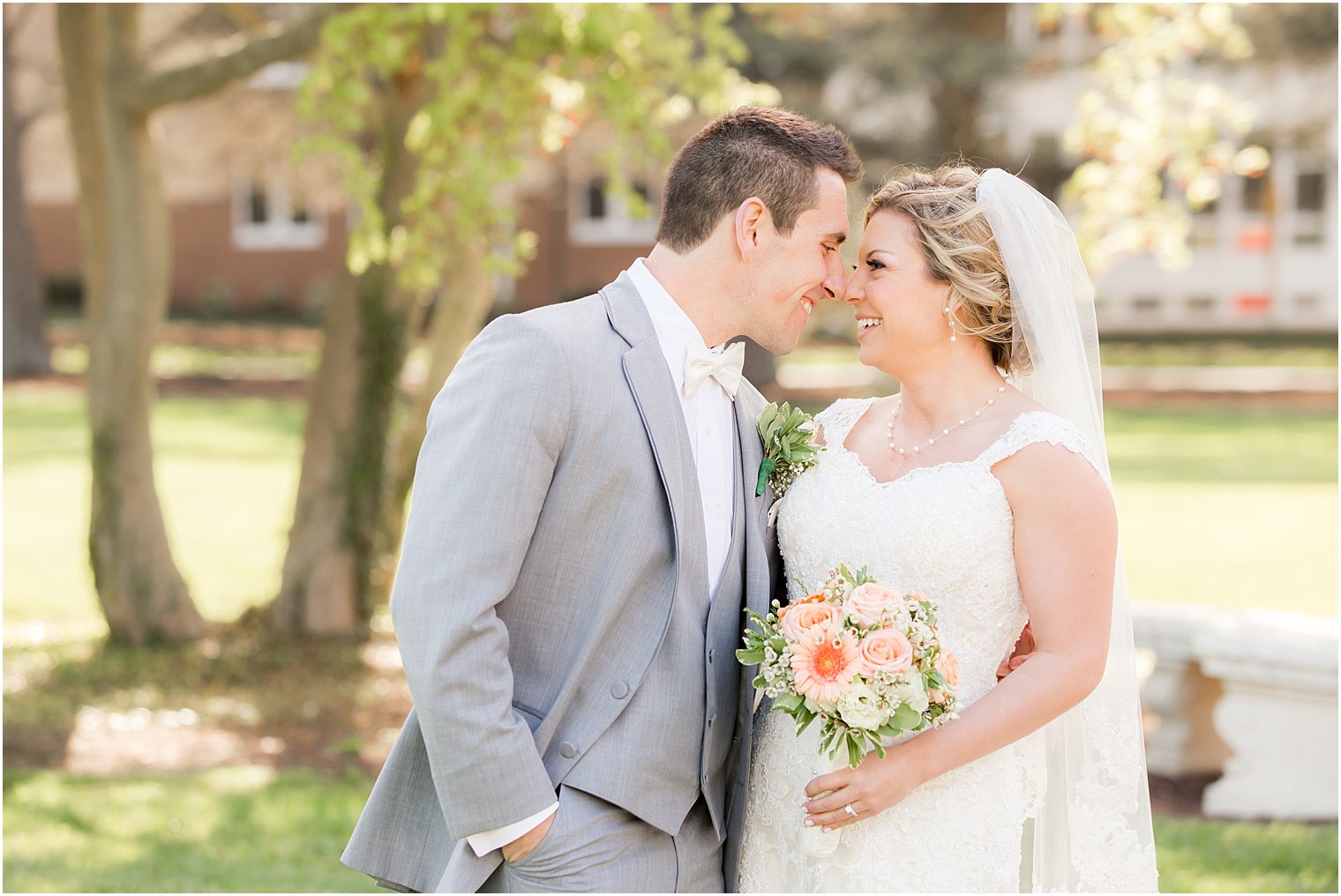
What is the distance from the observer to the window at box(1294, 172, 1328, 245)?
32.1 meters

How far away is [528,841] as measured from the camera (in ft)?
8.80

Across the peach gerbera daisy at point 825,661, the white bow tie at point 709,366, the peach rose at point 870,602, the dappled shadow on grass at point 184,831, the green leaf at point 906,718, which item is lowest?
the dappled shadow on grass at point 184,831

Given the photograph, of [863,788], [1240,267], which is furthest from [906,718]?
[1240,267]

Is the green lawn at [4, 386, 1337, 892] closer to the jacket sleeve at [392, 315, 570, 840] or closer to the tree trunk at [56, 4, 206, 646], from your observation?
the tree trunk at [56, 4, 206, 646]

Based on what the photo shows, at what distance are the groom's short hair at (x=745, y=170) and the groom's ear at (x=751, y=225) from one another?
2cm

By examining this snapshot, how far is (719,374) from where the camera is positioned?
3.06 meters

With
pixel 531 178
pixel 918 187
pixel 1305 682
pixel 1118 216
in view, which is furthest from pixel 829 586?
pixel 531 178

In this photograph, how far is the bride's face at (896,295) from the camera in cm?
→ 330

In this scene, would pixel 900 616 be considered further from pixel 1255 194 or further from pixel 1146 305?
pixel 1255 194

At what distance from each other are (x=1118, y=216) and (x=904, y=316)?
611 centimetres

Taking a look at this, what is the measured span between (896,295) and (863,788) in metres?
1.16

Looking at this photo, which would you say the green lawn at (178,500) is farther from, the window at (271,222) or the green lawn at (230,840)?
the window at (271,222)

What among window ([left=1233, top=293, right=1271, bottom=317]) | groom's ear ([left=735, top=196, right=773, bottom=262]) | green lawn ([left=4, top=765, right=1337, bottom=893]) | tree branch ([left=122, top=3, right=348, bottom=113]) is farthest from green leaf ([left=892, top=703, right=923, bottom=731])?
window ([left=1233, top=293, right=1271, bottom=317])

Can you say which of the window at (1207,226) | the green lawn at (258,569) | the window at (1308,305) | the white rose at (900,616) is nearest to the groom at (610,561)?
the white rose at (900,616)
